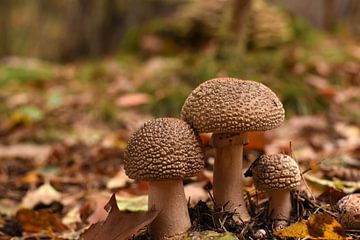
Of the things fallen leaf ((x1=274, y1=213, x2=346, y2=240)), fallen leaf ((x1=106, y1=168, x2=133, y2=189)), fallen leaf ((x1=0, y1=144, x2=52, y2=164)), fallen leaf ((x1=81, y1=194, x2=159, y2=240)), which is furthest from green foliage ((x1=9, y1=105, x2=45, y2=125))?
fallen leaf ((x1=274, y1=213, x2=346, y2=240))

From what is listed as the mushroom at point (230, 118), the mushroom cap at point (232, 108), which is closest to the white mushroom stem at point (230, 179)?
the mushroom at point (230, 118)

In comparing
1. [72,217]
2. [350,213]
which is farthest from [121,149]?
[350,213]

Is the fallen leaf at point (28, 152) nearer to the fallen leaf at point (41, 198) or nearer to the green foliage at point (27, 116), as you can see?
the green foliage at point (27, 116)

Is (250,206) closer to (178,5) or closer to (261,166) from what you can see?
(261,166)

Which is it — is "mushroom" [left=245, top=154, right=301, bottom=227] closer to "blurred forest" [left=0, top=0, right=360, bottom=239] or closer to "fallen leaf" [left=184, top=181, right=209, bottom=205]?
"blurred forest" [left=0, top=0, right=360, bottom=239]

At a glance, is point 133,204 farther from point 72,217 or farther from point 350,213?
point 350,213

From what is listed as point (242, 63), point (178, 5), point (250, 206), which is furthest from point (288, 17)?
point (250, 206)

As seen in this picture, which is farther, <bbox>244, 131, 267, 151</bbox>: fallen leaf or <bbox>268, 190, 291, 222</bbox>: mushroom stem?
<bbox>244, 131, 267, 151</bbox>: fallen leaf
